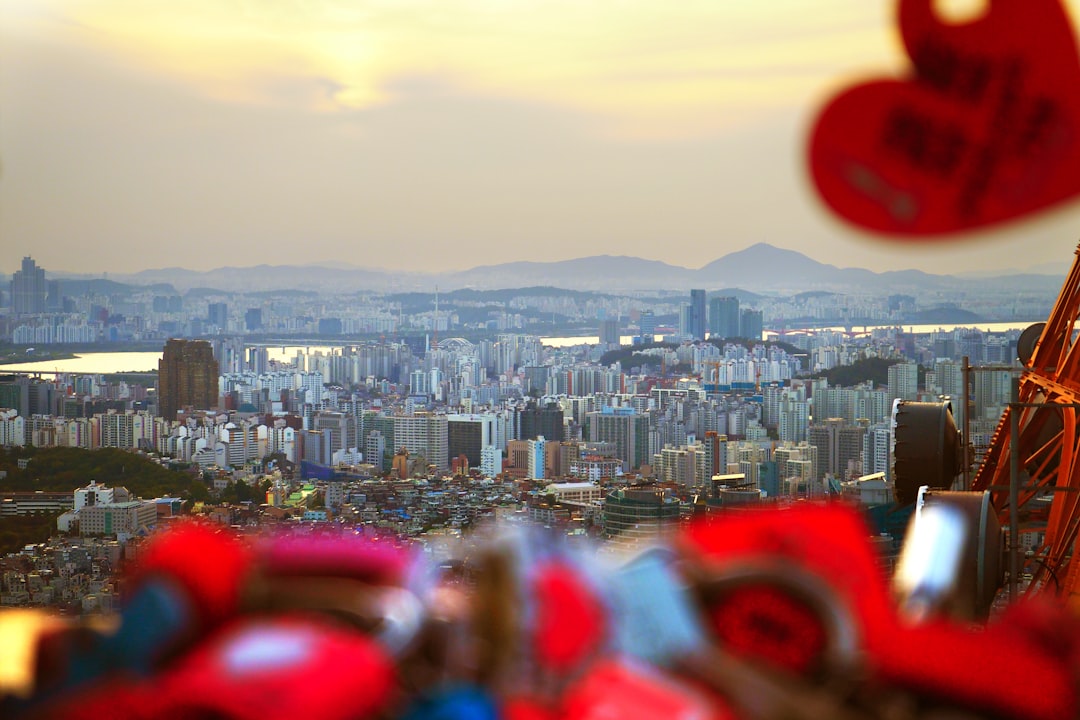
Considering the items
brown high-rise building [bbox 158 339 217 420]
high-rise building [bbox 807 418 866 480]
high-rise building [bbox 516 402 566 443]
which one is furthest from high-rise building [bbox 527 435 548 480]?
brown high-rise building [bbox 158 339 217 420]

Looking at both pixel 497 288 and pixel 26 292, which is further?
pixel 497 288

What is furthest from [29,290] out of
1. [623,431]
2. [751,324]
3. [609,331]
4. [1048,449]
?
[1048,449]

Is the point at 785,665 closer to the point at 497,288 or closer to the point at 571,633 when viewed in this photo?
the point at 571,633

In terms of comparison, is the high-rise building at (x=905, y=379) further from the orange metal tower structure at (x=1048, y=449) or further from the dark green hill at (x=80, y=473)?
the dark green hill at (x=80, y=473)

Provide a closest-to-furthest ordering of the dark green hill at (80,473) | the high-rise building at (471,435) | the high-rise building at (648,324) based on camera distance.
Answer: the dark green hill at (80,473) → the high-rise building at (471,435) → the high-rise building at (648,324)

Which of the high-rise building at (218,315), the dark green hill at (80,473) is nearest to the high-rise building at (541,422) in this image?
the high-rise building at (218,315)

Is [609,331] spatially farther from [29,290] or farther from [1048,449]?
[1048,449]

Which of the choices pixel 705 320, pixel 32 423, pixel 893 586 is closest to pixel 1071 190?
pixel 893 586
